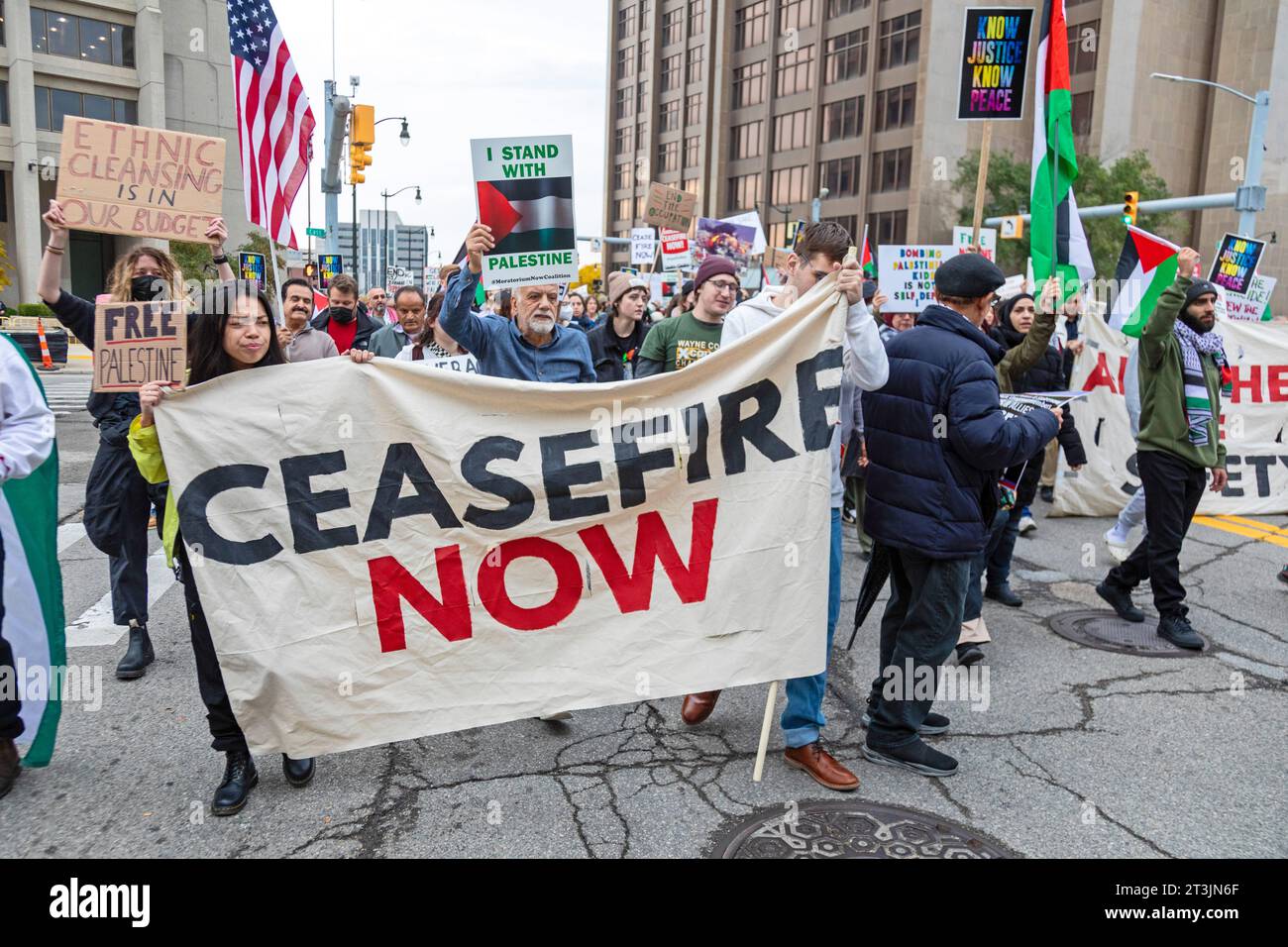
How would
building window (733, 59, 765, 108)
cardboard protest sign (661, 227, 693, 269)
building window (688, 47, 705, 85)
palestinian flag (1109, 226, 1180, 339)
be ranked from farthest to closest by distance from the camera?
building window (688, 47, 705, 85), building window (733, 59, 765, 108), cardboard protest sign (661, 227, 693, 269), palestinian flag (1109, 226, 1180, 339)

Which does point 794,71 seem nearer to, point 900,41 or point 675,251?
point 900,41

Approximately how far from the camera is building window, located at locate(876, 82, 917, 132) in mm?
60750

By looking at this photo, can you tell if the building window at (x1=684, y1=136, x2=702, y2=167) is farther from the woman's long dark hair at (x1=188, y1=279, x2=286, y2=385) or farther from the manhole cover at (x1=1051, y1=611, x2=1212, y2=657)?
the woman's long dark hair at (x1=188, y1=279, x2=286, y2=385)

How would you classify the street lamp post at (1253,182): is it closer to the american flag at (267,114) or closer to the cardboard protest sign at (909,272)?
the cardboard protest sign at (909,272)

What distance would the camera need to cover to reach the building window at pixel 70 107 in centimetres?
5097

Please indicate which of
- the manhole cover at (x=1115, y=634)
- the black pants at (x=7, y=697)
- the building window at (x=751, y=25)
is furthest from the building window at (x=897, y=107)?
the black pants at (x=7, y=697)

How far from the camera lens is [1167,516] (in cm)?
550

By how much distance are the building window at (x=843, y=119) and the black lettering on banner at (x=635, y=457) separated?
67402mm

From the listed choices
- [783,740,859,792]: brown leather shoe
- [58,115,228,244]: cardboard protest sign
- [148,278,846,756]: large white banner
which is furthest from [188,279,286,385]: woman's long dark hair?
[783,740,859,792]: brown leather shoe

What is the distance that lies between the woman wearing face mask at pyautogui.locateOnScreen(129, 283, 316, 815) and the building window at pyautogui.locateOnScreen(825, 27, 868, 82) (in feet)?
226

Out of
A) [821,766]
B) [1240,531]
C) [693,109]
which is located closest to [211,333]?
[821,766]

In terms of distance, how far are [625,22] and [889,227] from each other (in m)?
45.4

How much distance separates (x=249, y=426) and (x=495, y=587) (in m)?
1.07

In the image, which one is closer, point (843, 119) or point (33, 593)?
point (33, 593)
